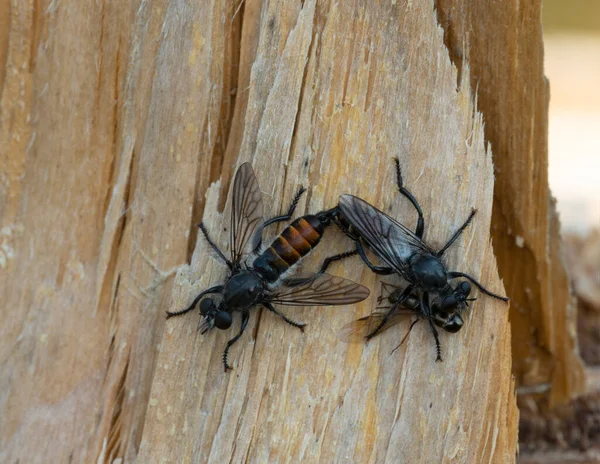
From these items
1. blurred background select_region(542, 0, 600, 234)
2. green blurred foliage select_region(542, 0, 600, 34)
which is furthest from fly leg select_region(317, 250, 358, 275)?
green blurred foliage select_region(542, 0, 600, 34)

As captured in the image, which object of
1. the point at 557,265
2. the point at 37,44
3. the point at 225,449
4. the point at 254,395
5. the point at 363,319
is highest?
the point at 37,44

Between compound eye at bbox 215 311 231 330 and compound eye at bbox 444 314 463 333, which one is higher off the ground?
compound eye at bbox 444 314 463 333

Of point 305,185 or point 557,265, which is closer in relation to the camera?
point 305,185

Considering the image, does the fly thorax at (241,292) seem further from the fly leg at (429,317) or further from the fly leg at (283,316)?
the fly leg at (429,317)

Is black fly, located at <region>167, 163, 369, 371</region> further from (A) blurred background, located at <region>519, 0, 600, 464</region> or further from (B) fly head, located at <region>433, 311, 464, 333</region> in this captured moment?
(A) blurred background, located at <region>519, 0, 600, 464</region>

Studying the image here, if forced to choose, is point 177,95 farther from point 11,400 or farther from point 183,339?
point 11,400

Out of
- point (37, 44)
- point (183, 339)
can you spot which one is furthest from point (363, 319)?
point (37, 44)
